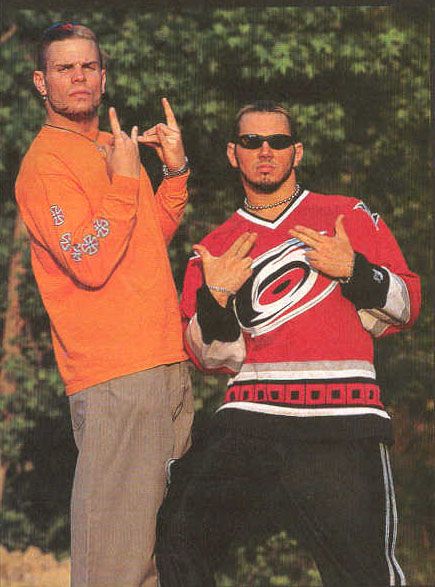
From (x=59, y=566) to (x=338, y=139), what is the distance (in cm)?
328

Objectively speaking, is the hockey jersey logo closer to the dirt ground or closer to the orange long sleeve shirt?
the orange long sleeve shirt

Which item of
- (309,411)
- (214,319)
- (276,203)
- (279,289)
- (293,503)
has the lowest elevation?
(293,503)

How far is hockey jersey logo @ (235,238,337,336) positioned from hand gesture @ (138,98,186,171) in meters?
0.77

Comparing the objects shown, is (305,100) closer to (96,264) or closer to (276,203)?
(276,203)

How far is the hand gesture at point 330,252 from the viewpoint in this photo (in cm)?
580

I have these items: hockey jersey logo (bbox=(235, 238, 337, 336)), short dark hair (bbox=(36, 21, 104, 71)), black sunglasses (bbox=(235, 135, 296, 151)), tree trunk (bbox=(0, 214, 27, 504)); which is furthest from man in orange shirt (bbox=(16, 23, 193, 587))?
tree trunk (bbox=(0, 214, 27, 504))

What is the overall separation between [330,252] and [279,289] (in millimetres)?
362

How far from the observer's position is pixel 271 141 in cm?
622

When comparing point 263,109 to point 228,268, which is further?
point 263,109

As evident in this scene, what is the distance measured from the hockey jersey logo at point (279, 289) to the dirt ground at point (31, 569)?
2204mm

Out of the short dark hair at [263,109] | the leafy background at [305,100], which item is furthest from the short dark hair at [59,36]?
the short dark hair at [263,109]

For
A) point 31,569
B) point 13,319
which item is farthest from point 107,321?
point 31,569

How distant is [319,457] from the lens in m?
5.67

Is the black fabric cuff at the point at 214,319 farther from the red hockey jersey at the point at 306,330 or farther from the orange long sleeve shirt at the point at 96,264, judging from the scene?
the orange long sleeve shirt at the point at 96,264
